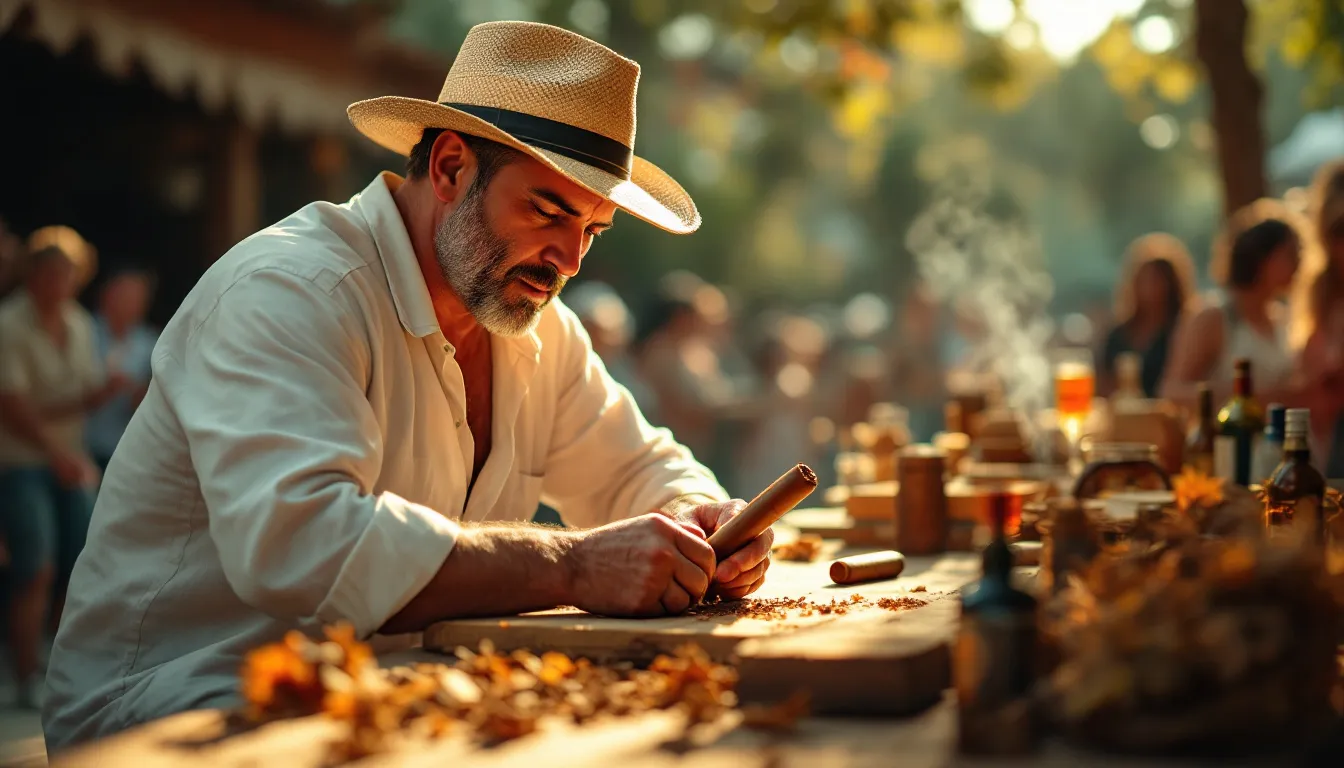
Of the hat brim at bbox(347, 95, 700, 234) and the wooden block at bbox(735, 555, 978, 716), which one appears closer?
the wooden block at bbox(735, 555, 978, 716)

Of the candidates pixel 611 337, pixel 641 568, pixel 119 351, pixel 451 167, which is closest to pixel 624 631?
pixel 641 568

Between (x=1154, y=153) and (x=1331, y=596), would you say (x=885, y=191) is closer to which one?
(x=1154, y=153)

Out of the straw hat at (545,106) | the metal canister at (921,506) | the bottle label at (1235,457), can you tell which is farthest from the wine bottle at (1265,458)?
the straw hat at (545,106)

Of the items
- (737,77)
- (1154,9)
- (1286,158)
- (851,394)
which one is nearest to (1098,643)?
(851,394)

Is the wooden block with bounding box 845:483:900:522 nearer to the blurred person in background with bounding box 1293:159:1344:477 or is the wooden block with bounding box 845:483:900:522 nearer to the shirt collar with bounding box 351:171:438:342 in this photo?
the shirt collar with bounding box 351:171:438:342

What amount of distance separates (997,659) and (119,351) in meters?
6.76

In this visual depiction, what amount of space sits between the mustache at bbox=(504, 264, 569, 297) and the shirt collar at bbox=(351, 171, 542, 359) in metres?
0.16

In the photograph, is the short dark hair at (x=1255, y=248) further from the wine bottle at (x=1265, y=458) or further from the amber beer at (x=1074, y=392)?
the wine bottle at (x=1265, y=458)

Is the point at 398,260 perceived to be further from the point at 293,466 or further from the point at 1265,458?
the point at 1265,458

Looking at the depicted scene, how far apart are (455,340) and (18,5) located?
407cm

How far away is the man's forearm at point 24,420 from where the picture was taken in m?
6.12

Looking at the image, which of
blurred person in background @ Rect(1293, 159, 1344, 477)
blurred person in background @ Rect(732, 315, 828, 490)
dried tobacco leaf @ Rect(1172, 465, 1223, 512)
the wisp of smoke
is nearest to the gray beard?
dried tobacco leaf @ Rect(1172, 465, 1223, 512)

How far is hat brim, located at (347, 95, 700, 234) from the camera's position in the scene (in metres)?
2.70

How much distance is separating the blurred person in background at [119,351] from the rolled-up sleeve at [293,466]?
5.02m
